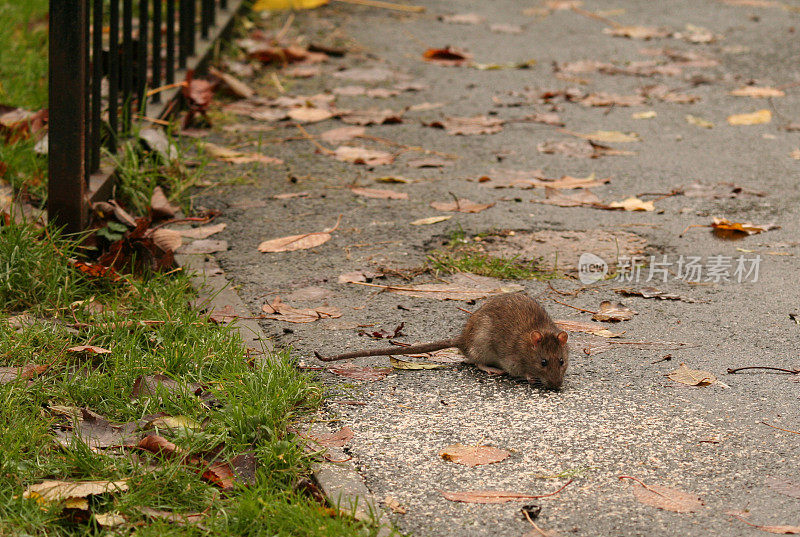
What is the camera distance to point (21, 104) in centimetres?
541

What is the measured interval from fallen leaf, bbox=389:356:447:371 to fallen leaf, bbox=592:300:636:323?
76 centimetres

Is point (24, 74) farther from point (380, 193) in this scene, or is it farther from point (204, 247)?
point (380, 193)

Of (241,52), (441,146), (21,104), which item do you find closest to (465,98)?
(441,146)

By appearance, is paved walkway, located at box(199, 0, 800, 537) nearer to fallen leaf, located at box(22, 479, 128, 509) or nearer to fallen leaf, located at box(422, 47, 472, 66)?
fallen leaf, located at box(422, 47, 472, 66)

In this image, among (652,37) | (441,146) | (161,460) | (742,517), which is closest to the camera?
(742,517)

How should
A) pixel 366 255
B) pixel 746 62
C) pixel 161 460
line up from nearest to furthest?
pixel 161 460 < pixel 366 255 < pixel 746 62

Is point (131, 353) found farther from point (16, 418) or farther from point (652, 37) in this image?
point (652, 37)

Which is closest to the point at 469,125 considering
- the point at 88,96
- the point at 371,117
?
the point at 371,117

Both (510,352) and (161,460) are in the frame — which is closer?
(161,460)

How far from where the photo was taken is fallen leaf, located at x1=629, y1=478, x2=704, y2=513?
2623 mm

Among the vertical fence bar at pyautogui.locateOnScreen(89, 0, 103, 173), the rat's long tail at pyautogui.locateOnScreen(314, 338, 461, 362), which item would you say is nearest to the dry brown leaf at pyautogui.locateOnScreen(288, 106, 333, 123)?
the vertical fence bar at pyautogui.locateOnScreen(89, 0, 103, 173)

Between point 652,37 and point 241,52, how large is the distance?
12.0 ft

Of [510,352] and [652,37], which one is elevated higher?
[652,37]

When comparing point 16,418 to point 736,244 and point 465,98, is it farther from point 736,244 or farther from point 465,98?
point 465,98
